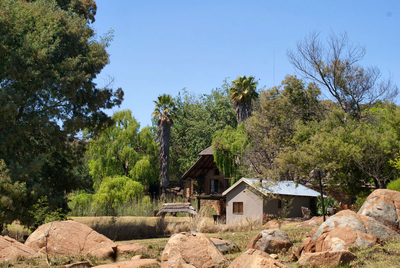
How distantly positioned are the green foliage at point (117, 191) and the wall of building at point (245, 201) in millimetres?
15617

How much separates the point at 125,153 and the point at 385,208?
1472 inches

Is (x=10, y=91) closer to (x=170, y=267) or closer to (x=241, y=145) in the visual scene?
(x=170, y=267)

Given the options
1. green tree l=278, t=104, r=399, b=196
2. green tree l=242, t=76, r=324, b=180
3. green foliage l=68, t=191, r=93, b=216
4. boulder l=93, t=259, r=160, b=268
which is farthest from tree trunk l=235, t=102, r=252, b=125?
boulder l=93, t=259, r=160, b=268

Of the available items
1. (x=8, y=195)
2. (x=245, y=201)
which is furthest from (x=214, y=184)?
(x=8, y=195)

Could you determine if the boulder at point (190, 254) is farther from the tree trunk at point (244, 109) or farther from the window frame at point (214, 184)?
the window frame at point (214, 184)

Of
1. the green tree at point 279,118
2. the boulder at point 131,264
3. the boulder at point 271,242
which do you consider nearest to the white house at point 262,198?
the green tree at point 279,118

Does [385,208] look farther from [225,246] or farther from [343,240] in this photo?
[225,246]

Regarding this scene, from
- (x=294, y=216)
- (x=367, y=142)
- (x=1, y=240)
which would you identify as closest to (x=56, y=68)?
(x=1, y=240)

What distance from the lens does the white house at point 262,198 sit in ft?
88.0

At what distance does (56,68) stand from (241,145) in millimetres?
21802

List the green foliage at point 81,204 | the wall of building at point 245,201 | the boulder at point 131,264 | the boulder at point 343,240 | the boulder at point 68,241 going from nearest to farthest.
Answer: the boulder at point 131,264, the boulder at point 343,240, the boulder at point 68,241, the wall of building at point 245,201, the green foliage at point 81,204

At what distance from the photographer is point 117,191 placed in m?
42.2

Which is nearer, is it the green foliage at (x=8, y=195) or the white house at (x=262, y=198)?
the green foliage at (x=8, y=195)

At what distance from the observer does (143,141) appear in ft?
158
